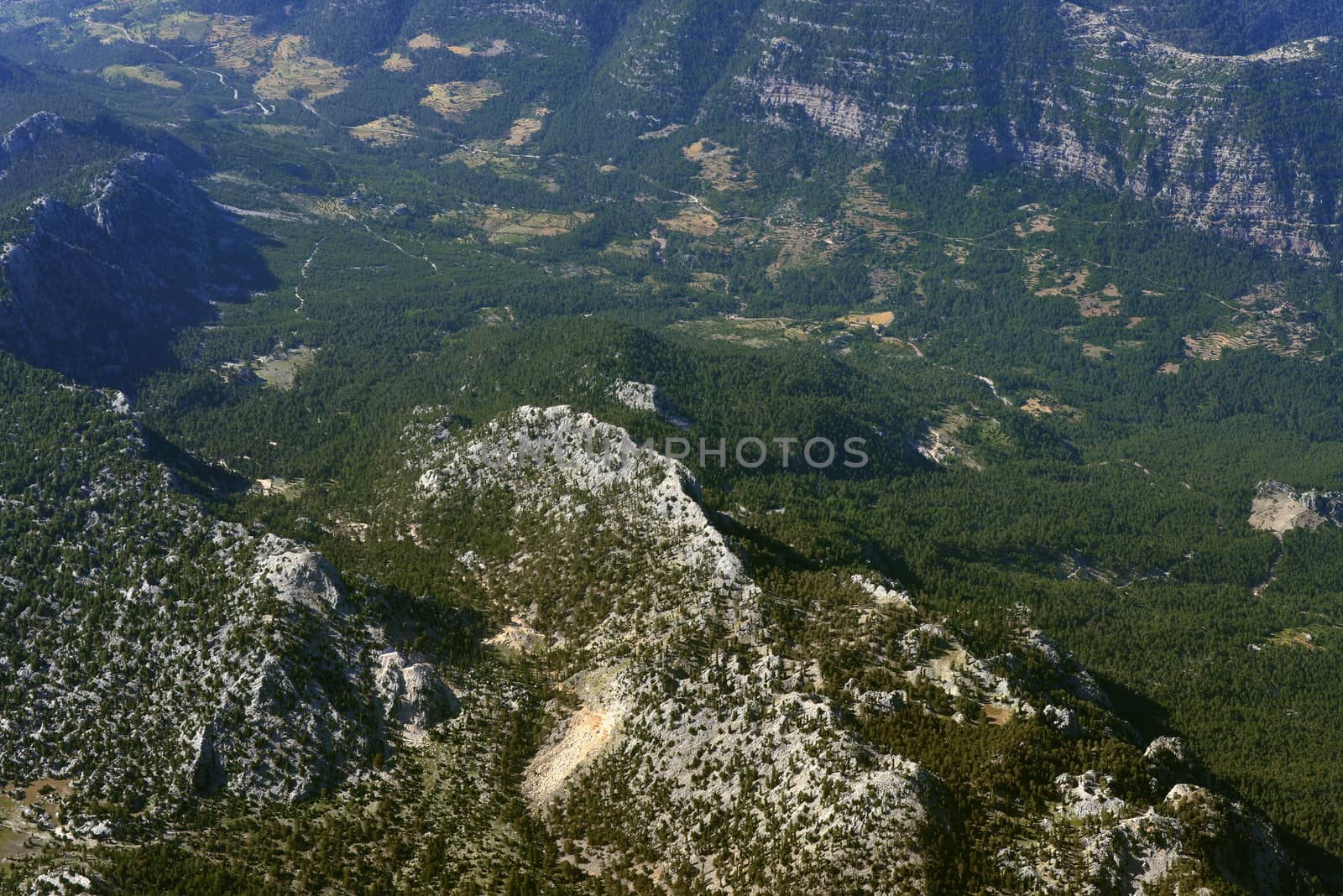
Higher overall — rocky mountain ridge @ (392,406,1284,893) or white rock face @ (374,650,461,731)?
rocky mountain ridge @ (392,406,1284,893)

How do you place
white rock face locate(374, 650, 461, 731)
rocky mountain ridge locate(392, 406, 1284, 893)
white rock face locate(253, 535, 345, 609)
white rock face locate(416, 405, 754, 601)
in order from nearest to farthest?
rocky mountain ridge locate(392, 406, 1284, 893), white rock face locate(374, 650, 461, 731), white rock face locate(253, 535, 345, 609), white rock face locate(416, 405, 754, 601)

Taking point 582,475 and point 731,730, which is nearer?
point 731,730

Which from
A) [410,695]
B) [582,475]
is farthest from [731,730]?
[582,475]

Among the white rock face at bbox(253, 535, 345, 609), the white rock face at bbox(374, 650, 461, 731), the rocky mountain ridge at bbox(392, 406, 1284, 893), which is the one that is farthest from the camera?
the white rock face at bbox(253, 535, 345, 609)

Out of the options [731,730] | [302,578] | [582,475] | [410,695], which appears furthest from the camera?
[582,475]

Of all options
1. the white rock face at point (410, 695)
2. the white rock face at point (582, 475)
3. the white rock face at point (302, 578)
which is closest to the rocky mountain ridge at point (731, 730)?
the white rock face at point (582, 475)

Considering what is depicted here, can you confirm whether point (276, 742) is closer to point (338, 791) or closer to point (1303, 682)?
point (338, 791)

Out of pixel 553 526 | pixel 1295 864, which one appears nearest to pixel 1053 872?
pixel 1295 864

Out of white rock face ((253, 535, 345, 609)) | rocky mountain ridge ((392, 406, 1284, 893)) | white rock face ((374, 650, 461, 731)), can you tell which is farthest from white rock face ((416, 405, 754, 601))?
→ white rock face ((253, 535, 345, 609))

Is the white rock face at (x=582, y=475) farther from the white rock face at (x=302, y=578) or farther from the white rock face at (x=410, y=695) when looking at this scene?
the white rock face at (x=302, y=578)

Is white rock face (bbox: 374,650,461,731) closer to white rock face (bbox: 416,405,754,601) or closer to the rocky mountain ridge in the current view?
the rocky mountain ridge

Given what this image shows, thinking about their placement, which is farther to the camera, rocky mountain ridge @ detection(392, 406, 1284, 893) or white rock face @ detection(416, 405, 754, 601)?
white rock face @ detection(416, 405, 754, 601)

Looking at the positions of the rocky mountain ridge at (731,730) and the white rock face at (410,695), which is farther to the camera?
the white rock face at (410,695)

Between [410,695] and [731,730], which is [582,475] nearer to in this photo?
[410,695]
